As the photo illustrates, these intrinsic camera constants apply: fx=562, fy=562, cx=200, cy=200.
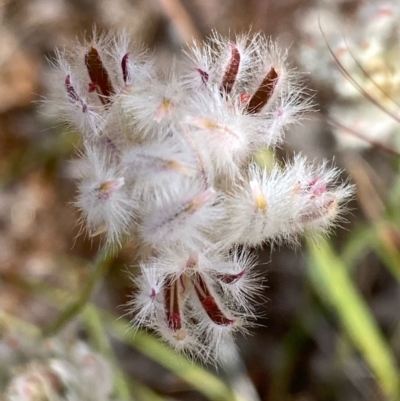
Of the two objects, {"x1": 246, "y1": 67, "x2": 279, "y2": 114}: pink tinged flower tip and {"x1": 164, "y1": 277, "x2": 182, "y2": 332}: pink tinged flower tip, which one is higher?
{"x1": 246, "y1": 67, "x2": 279, "y2": 114}: pink tinged flower tip

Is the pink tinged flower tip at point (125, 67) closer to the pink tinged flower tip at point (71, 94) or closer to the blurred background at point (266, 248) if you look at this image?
the pink tinged flower tip at point (71, 94)

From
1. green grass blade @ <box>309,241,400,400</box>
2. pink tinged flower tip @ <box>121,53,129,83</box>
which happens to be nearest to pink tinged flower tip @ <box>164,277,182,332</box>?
Answer: pink tinged flower tip @ <box>121,53,129,83</box>

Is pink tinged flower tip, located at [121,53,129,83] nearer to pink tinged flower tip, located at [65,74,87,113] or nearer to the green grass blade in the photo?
pink tinged flower tip, located at [65,74,87,113]

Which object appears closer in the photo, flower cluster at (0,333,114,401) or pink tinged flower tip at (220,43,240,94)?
pink tinged flower tip at (220,43,240,94)

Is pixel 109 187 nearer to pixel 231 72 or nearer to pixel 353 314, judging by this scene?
pixel 231 72

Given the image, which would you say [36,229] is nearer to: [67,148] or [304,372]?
[67,148]

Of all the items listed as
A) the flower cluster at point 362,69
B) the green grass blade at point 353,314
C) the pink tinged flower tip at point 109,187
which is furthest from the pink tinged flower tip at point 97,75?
the green grass blade at point 353,314

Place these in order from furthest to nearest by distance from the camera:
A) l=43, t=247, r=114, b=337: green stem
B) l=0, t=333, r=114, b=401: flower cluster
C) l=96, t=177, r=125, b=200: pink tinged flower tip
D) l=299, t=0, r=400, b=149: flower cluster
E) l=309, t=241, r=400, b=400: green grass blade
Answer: l=309, t=241, r=400, b=400: green grass blade, l=299, t=0, r=400, b=149: flower cluster, l=0, t=333, r=114, b=401: flower cluster, l=43, t=247, r=114, b=337: green stem, l=96, t=177, r=125, b=200: pink tinged flower tip

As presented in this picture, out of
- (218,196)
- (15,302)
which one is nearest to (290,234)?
(218,196)

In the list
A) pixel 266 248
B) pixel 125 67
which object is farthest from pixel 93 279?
pixel 266 248
